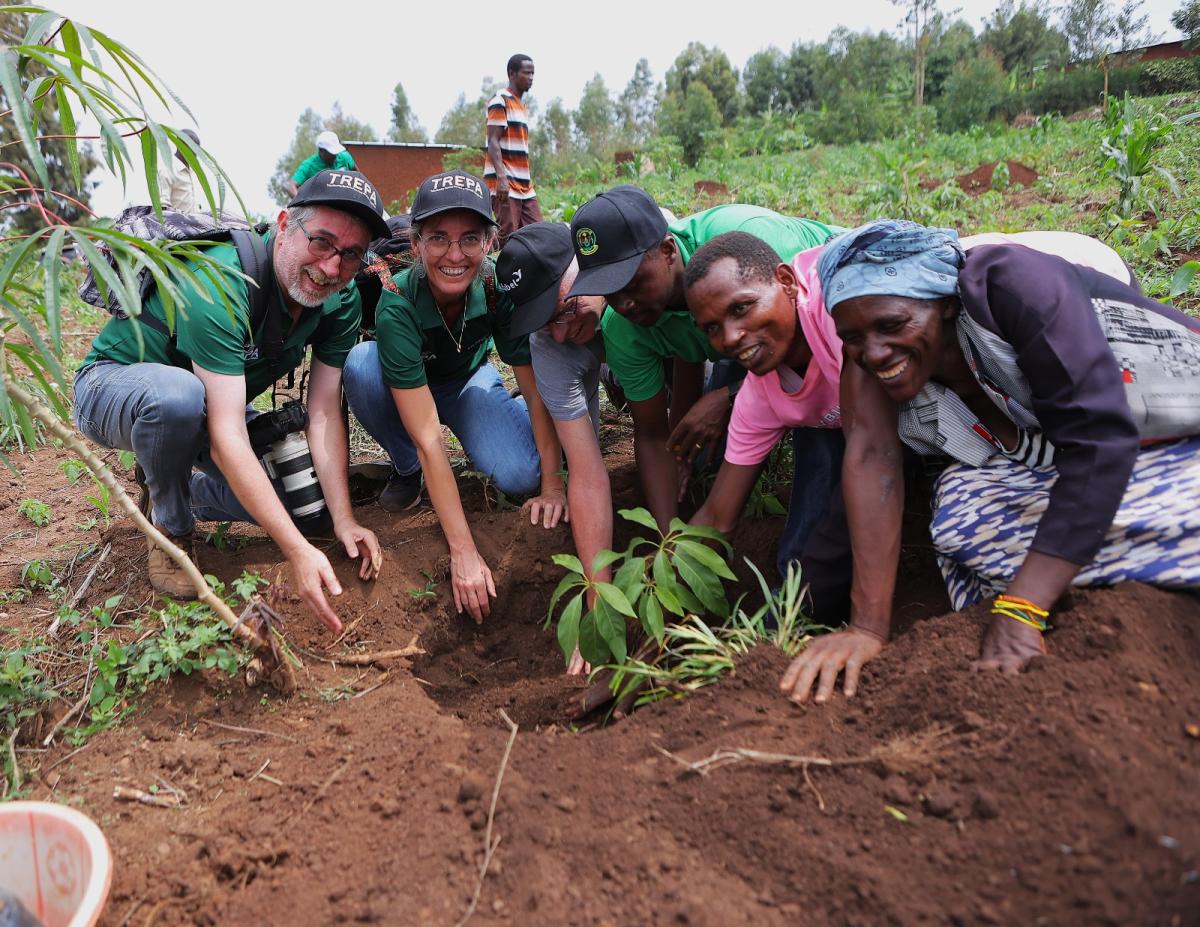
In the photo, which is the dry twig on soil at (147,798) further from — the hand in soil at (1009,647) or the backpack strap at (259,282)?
the hand in soil at (1009,647)

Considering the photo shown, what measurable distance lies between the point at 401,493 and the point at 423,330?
761 millimetres

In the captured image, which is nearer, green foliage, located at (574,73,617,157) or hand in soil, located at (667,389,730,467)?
hand in soil, located at (667,389,730,467)

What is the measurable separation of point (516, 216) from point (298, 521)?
4.27 metres

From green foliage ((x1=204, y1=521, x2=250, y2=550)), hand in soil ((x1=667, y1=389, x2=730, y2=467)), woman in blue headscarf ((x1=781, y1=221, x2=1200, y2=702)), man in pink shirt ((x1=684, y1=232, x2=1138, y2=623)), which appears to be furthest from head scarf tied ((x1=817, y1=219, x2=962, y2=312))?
green foliage ((x1=204, y1=521, x2=250, y2=550))

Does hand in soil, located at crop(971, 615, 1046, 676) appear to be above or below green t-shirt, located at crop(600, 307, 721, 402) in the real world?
below

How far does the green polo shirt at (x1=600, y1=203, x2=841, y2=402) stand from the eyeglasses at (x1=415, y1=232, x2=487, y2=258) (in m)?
0.47

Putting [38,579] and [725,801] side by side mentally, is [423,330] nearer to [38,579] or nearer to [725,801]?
[38,579]

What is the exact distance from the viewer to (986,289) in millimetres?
1749

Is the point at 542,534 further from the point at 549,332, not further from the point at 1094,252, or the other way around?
the point at 1094,252

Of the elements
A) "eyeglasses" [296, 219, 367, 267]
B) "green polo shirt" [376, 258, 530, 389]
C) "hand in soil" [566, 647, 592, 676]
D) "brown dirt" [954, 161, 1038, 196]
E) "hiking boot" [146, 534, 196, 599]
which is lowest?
"hand in soil" [566, 647, 592, 676]

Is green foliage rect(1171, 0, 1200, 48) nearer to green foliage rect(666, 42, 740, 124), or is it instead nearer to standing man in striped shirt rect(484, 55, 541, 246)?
green foliage rect(666, 42, 740, 124)

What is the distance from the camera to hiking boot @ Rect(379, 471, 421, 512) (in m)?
3.40

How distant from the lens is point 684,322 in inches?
105

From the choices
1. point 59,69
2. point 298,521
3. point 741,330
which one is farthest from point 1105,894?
point 298,521
